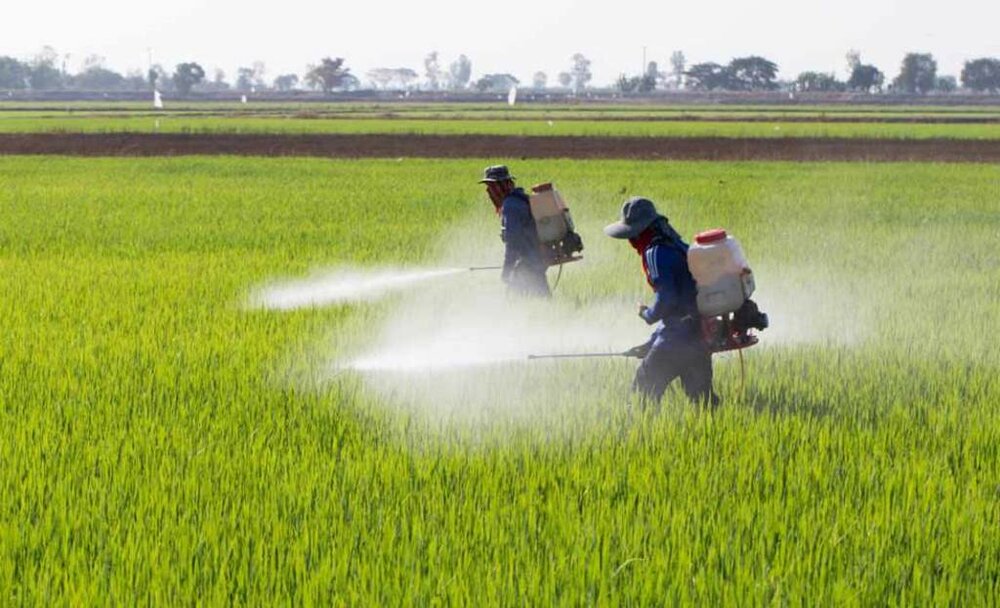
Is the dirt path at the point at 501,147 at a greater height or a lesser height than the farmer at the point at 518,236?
lesser

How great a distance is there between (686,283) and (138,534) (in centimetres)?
325

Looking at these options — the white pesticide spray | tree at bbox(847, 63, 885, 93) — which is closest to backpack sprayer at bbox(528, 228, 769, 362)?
the white pesticide spray

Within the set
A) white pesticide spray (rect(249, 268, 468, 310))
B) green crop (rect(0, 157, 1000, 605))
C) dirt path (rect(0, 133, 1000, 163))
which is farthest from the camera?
dirt path (rect(0, 133, 1000, 163))

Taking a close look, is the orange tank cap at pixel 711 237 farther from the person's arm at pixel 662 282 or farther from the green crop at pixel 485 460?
the green crop at pixel 485 460

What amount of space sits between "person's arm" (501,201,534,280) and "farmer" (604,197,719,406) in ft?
11.3

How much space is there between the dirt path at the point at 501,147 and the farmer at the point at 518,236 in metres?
30.6

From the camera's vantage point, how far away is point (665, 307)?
7352 mm

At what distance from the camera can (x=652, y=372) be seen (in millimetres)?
7668

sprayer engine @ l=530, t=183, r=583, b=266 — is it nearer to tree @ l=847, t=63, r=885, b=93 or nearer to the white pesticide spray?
the white pesticide spray

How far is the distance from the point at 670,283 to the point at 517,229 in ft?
12.5

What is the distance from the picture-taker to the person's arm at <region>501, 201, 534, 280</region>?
433 inches

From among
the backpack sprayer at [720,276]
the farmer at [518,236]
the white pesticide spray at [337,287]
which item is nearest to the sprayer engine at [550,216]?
the farmer at [518,236]

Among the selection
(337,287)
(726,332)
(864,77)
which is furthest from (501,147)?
(864,77)

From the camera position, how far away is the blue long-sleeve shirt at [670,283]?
736 centimetres
